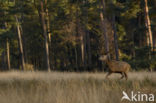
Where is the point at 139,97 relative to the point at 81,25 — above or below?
below

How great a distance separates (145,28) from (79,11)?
15.3m

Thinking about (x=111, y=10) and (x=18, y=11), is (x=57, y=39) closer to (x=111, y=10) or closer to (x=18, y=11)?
(x=18, y=11)

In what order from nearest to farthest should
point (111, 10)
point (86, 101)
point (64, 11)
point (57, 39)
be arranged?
point (86, 101) → point (111, 10) → point (64, 11) → point (57, 39)

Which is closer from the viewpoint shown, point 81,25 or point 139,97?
point 139,97

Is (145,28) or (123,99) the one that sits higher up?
(145,28)

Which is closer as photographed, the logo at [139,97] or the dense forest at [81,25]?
the logo at [139,97]

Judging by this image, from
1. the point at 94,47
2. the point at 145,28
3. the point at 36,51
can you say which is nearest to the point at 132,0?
the point at 145,28

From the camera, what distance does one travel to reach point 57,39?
4169cm

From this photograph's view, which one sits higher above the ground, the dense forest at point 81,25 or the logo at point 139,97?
the dense forest at point 81,25

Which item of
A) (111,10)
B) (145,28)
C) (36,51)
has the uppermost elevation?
(111,10)

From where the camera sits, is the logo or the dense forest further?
the dense forest

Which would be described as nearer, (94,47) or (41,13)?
(41,13)

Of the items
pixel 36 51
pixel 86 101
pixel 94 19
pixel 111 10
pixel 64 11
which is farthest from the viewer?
pixel 36 51

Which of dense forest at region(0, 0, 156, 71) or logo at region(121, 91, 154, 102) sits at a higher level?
dense forest at region(0, 0, 156, 71)
